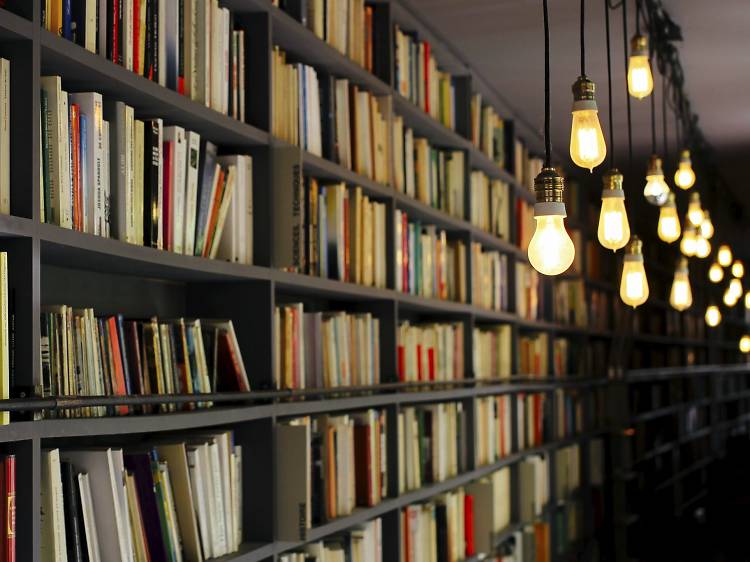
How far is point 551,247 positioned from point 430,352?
7.25 ft

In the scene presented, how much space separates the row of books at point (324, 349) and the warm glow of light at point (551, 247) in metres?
0.92

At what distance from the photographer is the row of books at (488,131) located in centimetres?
496

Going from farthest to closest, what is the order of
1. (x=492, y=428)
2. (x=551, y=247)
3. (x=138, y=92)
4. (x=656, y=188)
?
(x=492, y=428) < (x=656, y=188) < (x=138, y=92) < (x=551, y=247)

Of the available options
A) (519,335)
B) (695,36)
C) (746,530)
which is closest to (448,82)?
(695,36)

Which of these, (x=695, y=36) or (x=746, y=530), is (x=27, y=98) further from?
(x=746, y=530)

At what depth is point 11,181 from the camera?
1.82 m

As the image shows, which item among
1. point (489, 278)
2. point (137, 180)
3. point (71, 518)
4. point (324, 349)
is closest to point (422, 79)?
point (489, 278)

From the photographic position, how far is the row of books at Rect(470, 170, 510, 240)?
495cm

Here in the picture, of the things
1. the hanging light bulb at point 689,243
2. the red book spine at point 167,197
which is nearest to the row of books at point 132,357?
the red book spine at point 167,197

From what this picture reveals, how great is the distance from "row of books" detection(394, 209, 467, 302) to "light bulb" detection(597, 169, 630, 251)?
1066 millimetres

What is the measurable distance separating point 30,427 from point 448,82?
3.16 meters

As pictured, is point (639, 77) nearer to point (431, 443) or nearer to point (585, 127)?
point (585, 127)

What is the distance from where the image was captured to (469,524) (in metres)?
4.48

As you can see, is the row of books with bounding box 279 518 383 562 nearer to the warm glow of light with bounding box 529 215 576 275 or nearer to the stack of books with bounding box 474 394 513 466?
the warm glow of light with bounding box 529 215 576 275
